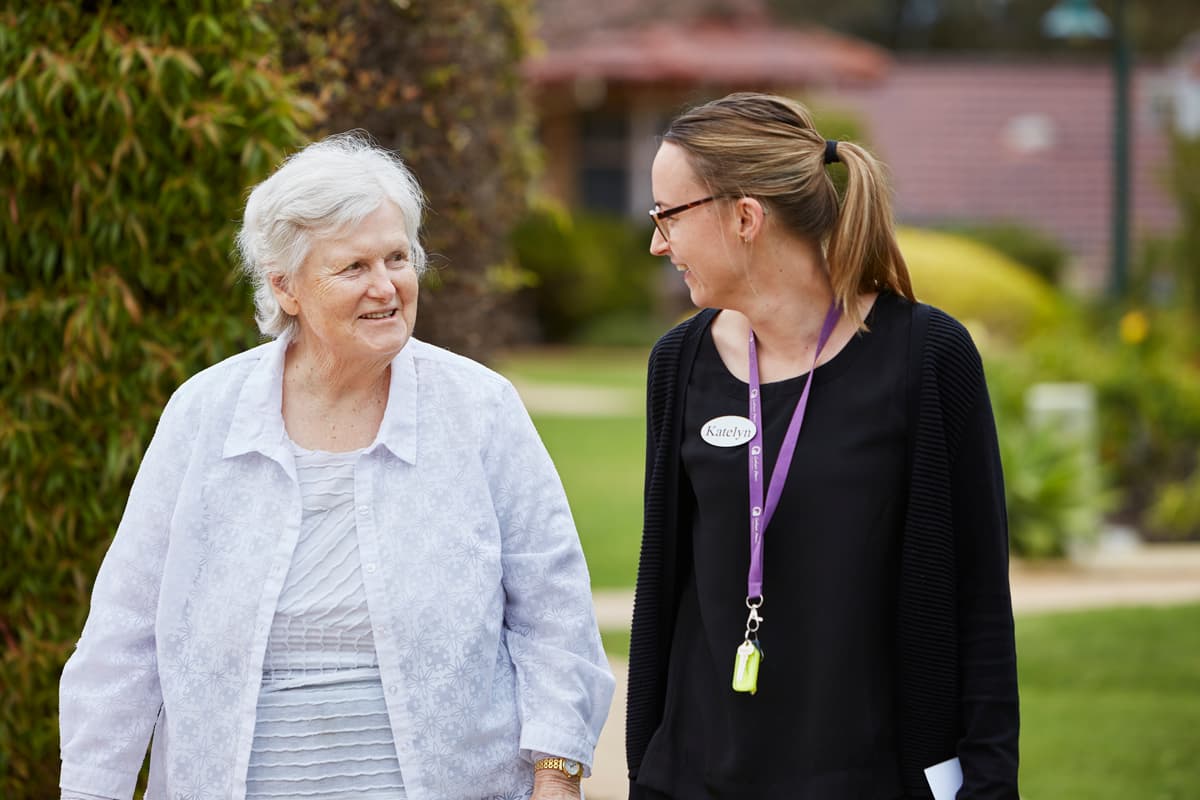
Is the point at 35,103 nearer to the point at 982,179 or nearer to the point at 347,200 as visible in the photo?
the point at 347,200

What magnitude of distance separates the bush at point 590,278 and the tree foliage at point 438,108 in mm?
17135

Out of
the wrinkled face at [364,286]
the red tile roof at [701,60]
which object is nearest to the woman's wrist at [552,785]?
the wrinkled face at [364,286]

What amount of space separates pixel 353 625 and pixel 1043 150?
98.1 ft

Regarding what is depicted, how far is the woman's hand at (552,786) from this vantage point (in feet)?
10.1

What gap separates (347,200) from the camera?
117 inches

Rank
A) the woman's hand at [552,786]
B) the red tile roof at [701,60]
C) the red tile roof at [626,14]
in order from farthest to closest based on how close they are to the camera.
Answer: the red tile roof at [626,14] < the red tile roof at [701,60] < the woman's hand at [552,786]

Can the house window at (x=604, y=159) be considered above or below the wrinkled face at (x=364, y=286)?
below

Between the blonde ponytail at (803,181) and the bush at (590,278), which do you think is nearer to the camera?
the blonde ponytail at (803,181)

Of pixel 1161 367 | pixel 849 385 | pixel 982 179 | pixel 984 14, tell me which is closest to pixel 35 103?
pixel 849 385

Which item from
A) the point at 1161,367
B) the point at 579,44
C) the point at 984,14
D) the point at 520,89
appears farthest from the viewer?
the point at 984,14

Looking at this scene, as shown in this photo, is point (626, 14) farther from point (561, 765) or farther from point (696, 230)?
point (561, 765)

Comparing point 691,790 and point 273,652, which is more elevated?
point 273,652

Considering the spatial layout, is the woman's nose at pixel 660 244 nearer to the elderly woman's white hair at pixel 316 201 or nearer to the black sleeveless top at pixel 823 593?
the black sleeveless top at pixel 823 593

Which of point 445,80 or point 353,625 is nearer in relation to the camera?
point 353,625
